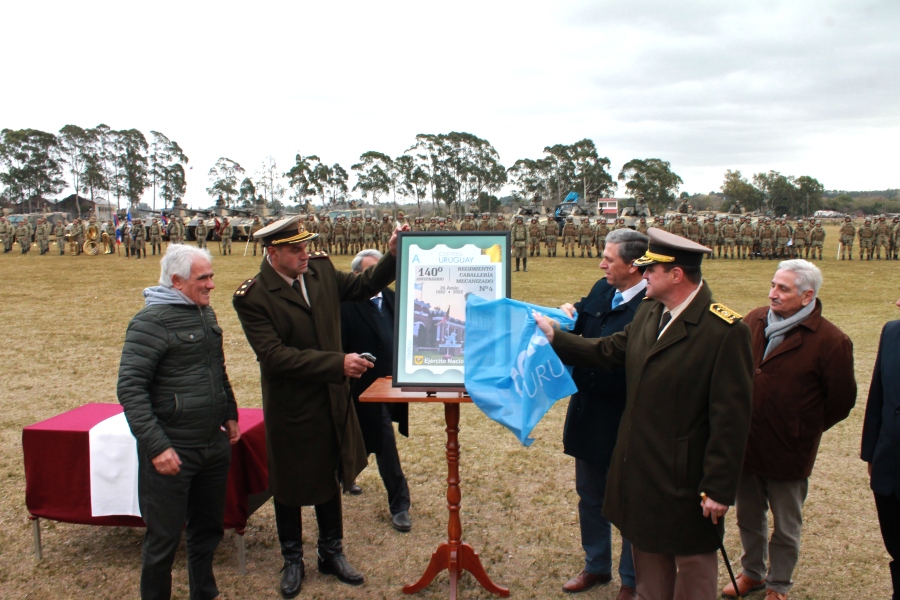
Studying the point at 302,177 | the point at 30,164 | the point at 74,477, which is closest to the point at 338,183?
the point at 302,177

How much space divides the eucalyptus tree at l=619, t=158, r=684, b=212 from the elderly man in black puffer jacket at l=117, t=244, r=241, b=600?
231 feet

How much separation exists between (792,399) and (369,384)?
2.82 metres

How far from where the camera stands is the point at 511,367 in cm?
314

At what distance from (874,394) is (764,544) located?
1.06 m

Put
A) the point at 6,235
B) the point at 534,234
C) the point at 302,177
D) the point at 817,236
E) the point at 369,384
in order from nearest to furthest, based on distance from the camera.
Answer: the point at 369,384 → the point at 817,236 → the point at 534,234 → the point at 6,235 → the point at 302,177

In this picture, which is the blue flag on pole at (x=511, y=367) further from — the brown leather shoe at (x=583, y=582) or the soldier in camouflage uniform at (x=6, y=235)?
the soldier in camouflage uniform at (x=6, y=235)

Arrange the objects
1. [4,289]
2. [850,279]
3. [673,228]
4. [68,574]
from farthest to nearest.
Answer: [673,228], [850,279], [4,289], [68,574]

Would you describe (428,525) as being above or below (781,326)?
below

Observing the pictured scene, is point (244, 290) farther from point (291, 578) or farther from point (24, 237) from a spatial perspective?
point (24, 237)

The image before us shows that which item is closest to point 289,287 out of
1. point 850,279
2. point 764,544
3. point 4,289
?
point 764,544

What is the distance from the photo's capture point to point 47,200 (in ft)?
241

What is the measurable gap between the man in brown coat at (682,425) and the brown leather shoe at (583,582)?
2.81ft

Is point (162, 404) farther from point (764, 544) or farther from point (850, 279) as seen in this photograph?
point (850, 279)

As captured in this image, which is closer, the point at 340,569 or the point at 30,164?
the point at 340,569
